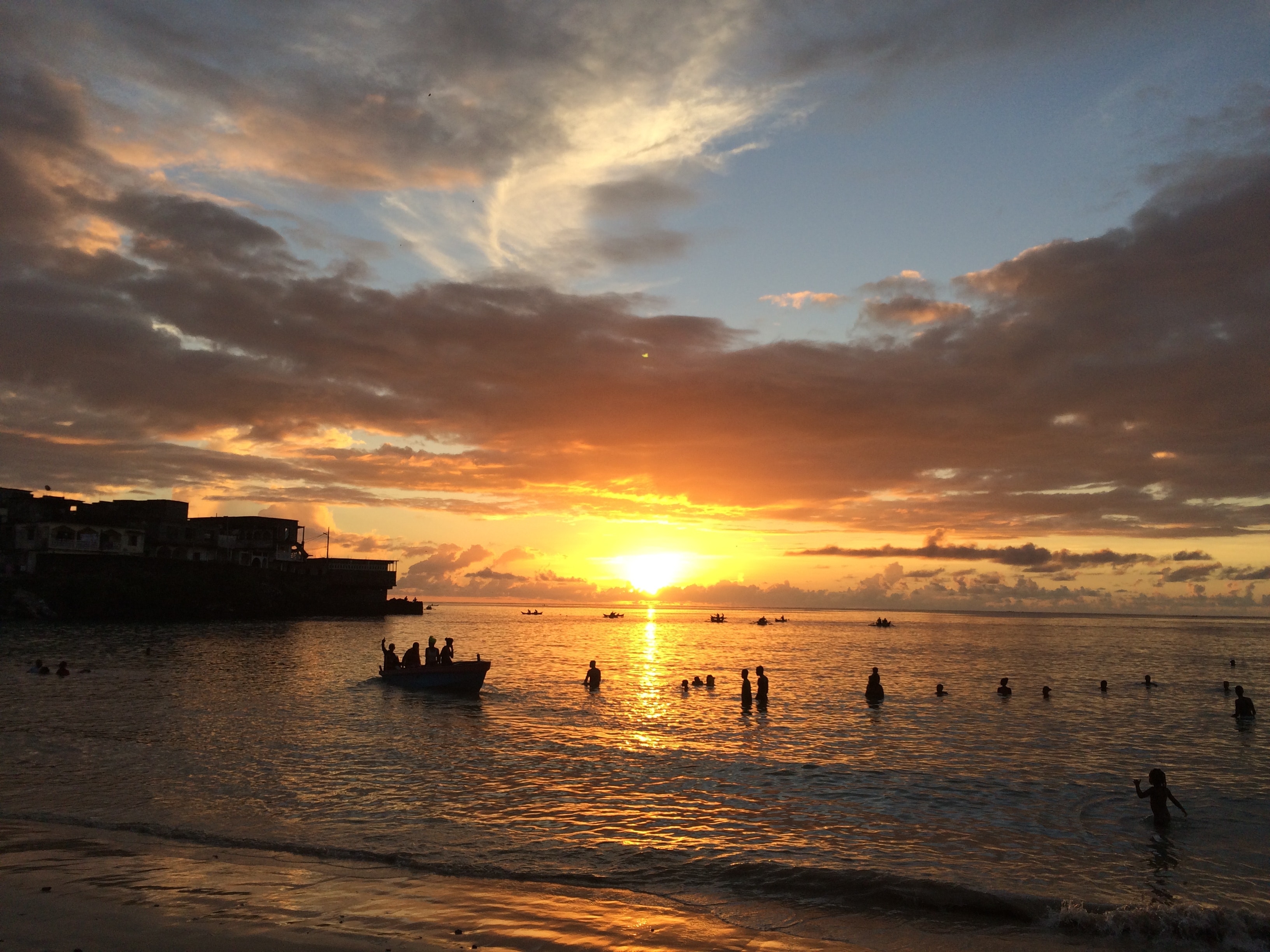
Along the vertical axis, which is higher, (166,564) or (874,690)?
(166,564)

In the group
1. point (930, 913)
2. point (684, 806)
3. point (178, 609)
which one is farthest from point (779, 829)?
point (178, 609)

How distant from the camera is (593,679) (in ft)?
160

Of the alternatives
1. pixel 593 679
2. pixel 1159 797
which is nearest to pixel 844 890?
pixel 1159 797

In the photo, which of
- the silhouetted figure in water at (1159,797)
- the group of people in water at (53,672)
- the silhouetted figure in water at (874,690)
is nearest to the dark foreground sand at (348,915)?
the silhouetted figure in water at (1159,797)

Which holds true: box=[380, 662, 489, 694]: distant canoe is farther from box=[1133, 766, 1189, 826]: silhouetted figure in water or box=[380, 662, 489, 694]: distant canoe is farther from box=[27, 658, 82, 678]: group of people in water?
box=[1133, 766, 1189, 826]: silhouetted figure in water

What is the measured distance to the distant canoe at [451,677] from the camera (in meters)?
43.4

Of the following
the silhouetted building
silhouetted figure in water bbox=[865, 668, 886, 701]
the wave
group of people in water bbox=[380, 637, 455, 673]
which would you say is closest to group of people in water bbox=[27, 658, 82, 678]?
group of people in water bbox=[380, 637, 455, 673]

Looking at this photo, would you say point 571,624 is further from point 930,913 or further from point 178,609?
point 930,913

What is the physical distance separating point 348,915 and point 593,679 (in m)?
37.2

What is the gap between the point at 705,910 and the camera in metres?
13.5

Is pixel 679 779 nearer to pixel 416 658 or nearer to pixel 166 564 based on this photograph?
pixel 416 658

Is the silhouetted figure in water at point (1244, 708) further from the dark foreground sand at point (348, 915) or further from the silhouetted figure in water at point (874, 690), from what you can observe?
the dark foreground sand at point (348, 915)

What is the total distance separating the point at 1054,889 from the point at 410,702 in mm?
32353

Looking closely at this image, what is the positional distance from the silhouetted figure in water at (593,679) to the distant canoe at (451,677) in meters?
7.41
